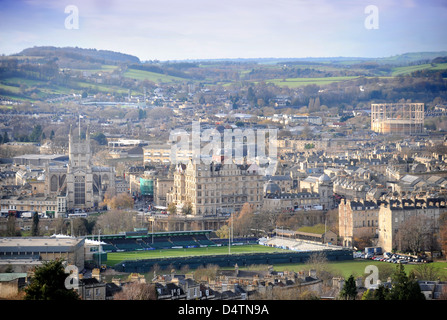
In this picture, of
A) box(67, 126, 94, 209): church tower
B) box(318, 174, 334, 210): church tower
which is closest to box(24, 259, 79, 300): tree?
box(67, 126, 94, 209): church tower

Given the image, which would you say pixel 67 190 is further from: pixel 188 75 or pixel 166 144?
pixel 188 75

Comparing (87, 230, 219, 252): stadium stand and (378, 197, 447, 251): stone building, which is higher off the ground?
(378, 197, 447, 251): stone building

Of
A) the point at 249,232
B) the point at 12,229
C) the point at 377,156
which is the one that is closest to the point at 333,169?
the point at 377,156

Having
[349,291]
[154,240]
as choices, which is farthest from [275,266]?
[349,291]

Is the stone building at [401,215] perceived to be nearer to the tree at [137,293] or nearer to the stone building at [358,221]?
the stone building at [358,221]

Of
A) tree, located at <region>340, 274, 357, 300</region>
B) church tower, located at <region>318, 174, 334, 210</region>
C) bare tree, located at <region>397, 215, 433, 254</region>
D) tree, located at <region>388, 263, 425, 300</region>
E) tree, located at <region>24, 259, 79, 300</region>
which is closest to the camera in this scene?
tree, located at <region>24, 259, 79, 300</region>

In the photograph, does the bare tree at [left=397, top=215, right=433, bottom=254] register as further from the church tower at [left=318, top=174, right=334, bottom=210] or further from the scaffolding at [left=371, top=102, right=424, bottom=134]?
the scaffolding at [left=371, top=102, right=424, bottom=134]

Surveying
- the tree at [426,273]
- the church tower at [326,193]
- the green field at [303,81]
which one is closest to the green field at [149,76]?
the green field at [303,81]
